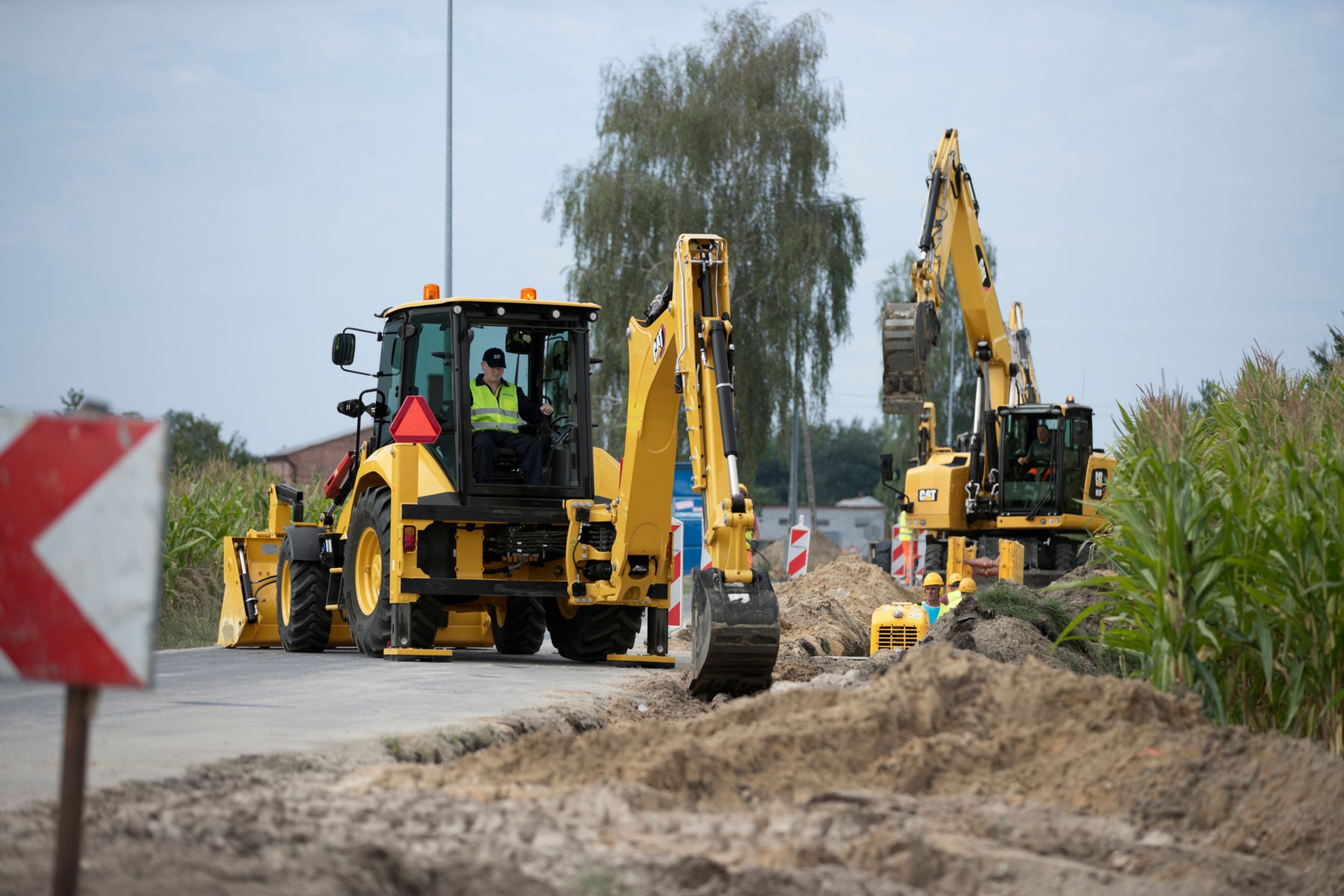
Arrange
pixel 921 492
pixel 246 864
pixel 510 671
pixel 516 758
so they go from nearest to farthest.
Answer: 1. pixel 246 864
2. pixel 516 758
3. pixel 510 671
4. pixel 921 492

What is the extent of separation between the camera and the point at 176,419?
227 feet

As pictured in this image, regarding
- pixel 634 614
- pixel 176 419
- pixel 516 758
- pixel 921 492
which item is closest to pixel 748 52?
pixel 921 492

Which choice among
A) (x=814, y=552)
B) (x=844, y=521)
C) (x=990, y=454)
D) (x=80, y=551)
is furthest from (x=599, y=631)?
(x=844, y=521)

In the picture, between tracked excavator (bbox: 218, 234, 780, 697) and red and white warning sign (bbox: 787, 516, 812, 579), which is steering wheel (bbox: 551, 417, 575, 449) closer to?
tracked excavator (bbox: 218, 234, 780, 697)

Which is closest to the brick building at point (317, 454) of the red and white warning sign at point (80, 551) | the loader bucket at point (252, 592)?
the loader bucket at point (252, 592)

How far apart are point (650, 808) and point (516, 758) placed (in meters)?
0.98

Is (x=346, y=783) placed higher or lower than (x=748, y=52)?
lower

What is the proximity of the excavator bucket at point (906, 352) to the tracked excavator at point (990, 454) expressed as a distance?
172 cm

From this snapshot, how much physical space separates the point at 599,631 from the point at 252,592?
4.03m

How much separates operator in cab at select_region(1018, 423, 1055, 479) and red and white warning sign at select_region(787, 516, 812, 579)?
3497 millimetres

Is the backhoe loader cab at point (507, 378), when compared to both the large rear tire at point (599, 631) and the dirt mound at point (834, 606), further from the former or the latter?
the dirt mound at point (834, 606)

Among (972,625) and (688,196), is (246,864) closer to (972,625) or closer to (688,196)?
(972,625)

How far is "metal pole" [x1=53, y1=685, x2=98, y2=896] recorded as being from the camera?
10.8 feet

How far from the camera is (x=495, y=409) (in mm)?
12055
